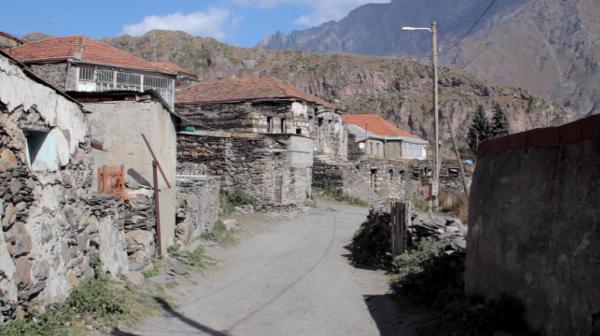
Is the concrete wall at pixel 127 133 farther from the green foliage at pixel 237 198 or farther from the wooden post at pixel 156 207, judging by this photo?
the green foliage at pixel 237 198

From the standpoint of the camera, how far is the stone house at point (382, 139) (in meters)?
51.3

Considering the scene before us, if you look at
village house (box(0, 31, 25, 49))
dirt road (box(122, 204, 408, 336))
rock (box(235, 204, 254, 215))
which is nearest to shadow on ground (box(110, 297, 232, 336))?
dirt road (box(122, 204, 408, 336))

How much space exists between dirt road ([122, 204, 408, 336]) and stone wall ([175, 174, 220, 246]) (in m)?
1.00

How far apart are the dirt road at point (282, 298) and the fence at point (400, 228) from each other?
73 cm

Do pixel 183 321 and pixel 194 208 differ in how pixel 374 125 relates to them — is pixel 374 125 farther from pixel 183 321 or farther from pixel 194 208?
pixel 183 321

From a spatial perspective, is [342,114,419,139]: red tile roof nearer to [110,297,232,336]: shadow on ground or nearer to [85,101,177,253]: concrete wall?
[85,101,177,253]: concrete wall

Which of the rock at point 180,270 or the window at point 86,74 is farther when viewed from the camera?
the window at point 86,74

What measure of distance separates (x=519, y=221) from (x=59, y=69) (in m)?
18.8

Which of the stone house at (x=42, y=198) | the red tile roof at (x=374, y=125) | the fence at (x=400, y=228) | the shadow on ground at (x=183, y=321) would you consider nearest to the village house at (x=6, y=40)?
the stone house at (x=42, y=198)

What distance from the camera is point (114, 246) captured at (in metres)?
9.24

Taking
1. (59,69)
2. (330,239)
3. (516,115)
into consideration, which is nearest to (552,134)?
(330,239)

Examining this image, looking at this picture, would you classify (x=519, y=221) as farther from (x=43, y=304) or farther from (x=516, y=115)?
(x=516, y=115)

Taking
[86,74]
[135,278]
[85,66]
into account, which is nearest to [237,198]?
[86,74]

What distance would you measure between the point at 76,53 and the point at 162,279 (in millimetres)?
14058
